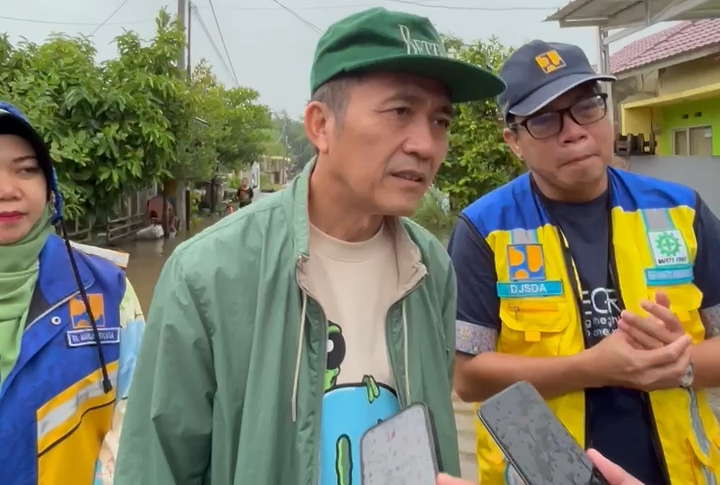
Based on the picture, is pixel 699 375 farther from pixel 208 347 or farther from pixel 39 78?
pixel 39 78

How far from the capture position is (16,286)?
7.12 ft

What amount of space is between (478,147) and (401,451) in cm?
832

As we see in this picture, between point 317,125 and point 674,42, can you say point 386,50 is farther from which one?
point 674,42

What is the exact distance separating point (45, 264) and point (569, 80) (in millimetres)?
1651

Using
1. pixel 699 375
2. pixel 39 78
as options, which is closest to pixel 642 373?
pixel 699 375

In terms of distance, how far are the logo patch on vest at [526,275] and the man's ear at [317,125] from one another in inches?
28.5

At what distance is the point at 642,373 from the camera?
1.80m

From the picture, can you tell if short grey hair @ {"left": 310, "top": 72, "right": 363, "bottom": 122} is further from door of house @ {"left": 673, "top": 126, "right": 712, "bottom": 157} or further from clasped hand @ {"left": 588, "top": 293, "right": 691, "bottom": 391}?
door of house @ {"left": 673, "top": 126, "right": 712, "bottom": 157}

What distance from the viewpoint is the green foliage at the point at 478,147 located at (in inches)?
364

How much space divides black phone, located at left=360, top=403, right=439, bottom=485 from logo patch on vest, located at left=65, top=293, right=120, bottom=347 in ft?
4.09

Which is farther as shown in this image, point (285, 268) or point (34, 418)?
point (34, 418)

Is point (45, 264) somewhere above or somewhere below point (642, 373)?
above

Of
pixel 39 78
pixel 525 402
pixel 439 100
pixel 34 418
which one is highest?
pixel 39 78

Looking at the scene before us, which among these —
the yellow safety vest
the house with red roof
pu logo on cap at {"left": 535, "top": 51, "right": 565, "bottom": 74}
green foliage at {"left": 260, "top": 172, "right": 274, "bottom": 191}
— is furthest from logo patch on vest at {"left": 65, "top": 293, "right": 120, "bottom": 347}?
green foliage at {"left": 260, "top": 172, "right": 274, "bottom": 191}
